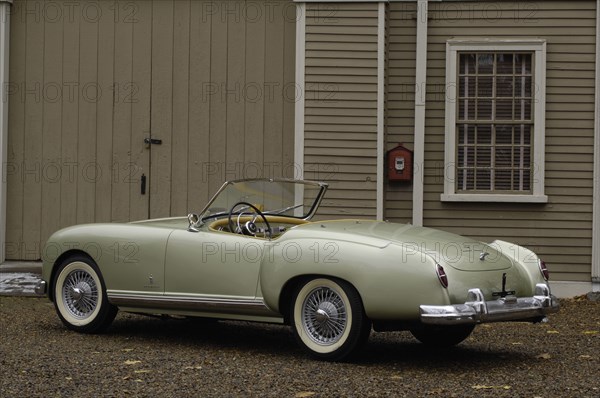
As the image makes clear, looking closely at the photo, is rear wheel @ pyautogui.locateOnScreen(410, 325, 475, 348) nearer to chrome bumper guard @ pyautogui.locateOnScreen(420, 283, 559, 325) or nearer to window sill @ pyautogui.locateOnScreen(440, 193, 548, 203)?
chrome bumper guard @ pyautogui.locateOnScreen(420, 283, 559, 325)

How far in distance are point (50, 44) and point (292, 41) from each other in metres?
2.75

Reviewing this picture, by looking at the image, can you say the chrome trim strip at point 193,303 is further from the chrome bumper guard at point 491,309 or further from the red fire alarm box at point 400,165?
the red fire alarm box at point 400,165

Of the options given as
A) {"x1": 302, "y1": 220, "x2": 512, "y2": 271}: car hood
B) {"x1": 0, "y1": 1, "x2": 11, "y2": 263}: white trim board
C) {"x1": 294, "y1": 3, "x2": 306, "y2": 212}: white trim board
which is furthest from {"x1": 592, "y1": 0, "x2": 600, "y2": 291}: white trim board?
{"x1": 0, "y1": 1, "x2": 11, "y2": 263}: white trim board

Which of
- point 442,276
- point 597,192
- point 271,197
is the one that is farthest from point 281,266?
point 597,192

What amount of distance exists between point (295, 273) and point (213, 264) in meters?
0.78

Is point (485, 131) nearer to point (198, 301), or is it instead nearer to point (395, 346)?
point (395, 346)

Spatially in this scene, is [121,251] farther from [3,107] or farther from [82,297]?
[3,107]

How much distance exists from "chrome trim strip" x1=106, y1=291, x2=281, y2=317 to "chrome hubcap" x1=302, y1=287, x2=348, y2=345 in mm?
307

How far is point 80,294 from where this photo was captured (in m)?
8.52

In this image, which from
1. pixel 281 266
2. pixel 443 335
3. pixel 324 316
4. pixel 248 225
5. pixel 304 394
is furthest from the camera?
pixel 248 225

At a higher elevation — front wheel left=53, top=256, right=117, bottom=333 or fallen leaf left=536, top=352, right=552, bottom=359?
front wheel left=53, top=256, right=117, bottom=333

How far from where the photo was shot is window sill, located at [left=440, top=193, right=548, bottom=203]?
11.9m

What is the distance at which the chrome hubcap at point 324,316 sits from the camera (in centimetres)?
716

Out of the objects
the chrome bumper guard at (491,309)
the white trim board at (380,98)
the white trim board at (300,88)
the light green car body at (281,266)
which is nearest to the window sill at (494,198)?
the white trim board at (380,98)
